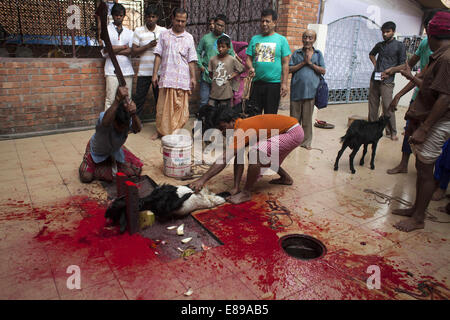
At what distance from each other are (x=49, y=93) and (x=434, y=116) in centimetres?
579

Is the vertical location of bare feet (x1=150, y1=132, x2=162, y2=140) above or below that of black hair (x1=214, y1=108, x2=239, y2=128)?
below

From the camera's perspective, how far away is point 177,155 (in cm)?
411

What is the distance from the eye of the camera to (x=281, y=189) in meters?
4.10

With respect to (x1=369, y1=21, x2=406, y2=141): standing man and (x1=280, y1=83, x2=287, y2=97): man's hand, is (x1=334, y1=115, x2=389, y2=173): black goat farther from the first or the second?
(x1=369, y1=21, x2=406, y2=141): standing man

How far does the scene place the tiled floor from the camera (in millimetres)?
2336

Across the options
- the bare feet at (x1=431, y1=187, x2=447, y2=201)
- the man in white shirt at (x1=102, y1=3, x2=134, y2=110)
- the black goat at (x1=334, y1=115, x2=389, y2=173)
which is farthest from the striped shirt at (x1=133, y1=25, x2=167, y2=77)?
the bare feet at (x1=431, y1=187, x2=447, y2=201)

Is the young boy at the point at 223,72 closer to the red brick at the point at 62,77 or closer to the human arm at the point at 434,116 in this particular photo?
A: the red brick at the point at 62,77

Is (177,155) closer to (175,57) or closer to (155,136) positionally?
(155,136)

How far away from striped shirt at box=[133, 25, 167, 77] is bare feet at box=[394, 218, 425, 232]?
15.2 ft

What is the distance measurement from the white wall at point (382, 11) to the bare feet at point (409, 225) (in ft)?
22.8

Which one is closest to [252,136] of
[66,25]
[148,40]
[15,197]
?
[15,197]

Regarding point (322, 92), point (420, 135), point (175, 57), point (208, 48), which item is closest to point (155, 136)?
point (175, 57)

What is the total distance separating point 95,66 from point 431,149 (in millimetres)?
5595
